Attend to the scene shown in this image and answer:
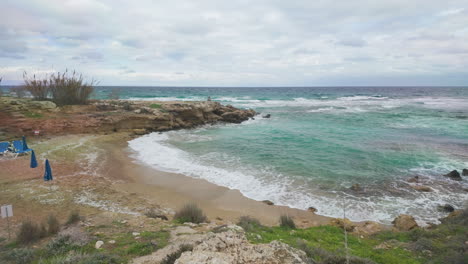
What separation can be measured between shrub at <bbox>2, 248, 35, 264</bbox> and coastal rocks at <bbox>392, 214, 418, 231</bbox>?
9.07m

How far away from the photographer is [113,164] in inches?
502

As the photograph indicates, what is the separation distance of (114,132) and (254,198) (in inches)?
597

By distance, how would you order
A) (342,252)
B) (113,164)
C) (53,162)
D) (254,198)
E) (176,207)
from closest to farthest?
(342,252)
(176,207)
(254,198)
(53,162)
(113,164)

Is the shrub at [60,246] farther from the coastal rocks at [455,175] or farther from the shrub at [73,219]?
the coastal rocks at [455,175]

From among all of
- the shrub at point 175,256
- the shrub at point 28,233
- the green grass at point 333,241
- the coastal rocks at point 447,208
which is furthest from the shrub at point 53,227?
the coastal rocks at point 447,208

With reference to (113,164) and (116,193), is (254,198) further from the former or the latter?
(113,164)

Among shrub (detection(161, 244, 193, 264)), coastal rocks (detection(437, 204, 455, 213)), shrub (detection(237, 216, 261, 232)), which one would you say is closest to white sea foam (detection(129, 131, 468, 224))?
coastal rocks (detection(437, 204, 455, 213))

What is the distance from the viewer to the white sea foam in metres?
8.52

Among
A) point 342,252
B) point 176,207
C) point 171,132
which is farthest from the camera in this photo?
point 171,132

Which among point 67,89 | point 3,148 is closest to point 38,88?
point 67,89

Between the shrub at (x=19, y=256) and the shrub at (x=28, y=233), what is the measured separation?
71cm

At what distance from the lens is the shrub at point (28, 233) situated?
5141 mm

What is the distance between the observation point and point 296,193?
9930mm

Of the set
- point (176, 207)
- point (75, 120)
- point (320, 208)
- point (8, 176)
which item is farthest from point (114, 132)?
point (320, 208)
